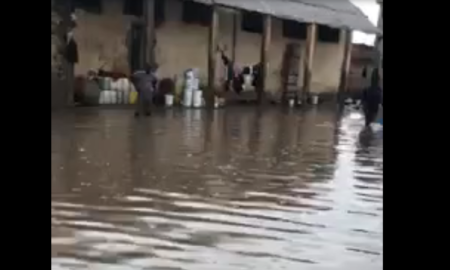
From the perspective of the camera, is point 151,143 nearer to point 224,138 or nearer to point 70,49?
point 224,138

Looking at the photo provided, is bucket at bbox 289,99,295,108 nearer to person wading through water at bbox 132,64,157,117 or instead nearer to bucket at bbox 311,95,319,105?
bucket at bbox 311,95,319,105

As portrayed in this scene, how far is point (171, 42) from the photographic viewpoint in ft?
69.9

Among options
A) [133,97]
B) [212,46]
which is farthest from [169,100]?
[212,46]

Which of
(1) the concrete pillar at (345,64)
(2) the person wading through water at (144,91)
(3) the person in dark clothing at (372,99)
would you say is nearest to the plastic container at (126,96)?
(2) the person wading through water at (144,91)

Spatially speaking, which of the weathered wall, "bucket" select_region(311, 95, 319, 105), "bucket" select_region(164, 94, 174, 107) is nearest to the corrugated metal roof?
the weathered wall

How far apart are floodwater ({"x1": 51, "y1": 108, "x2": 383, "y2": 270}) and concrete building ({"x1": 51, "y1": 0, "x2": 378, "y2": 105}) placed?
5751mm

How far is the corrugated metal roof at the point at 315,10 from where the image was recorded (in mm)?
21547

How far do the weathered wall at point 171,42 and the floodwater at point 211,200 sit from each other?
5.40 m

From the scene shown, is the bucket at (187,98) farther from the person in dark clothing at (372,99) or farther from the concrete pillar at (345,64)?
the concrete pillar at (345,64)

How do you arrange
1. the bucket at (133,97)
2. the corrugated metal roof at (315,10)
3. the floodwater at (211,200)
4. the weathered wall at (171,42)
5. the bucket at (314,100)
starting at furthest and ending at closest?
the bucket at (314,100) < the corrugated metal roof at (315,10) < the bucket at (133,97) < the weathered wall at (171,42) < the floodwater at (211,200)

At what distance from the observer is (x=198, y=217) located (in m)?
6.27

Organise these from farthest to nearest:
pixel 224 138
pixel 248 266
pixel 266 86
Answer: pixel 266 86
pixel 224 138
pixel 248 266
